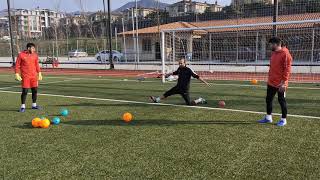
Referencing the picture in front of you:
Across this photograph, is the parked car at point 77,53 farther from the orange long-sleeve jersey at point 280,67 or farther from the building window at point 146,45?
the orange long-sleeve jersey at point 280,67

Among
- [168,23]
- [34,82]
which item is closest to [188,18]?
[168,23]

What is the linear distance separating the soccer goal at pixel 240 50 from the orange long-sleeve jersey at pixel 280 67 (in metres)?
9.56

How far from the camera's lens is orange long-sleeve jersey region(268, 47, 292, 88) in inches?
274

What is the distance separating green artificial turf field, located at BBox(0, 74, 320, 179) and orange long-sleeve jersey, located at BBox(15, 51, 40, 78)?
113cm

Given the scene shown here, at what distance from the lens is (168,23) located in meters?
36.8

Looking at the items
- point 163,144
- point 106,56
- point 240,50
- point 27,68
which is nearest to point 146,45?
point 106,56

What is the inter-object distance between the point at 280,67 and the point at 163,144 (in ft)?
10.0

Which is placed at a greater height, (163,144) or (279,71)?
(279,71)

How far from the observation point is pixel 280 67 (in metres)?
7.07

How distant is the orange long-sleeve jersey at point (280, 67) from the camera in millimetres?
6961

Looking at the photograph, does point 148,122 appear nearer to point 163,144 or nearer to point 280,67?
point 163,144

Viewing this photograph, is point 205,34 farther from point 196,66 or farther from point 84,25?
point 84,25

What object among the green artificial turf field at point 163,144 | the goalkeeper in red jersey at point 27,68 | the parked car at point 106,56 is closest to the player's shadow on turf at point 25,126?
the green artificial turf field at point 163,144

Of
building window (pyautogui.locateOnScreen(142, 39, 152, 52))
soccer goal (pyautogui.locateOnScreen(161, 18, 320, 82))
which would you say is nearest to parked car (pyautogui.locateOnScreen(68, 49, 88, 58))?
building window (pyautogui.locateOnScreen(142, 39, 152, 52))
